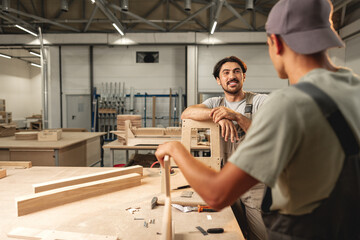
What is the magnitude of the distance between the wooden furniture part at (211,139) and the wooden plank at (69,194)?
1.53 ft

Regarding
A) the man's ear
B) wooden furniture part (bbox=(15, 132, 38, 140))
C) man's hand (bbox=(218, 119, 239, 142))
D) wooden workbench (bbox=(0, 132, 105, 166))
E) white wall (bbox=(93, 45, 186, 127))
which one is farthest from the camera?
white wall (bbox=(93, 45, 186, 127))

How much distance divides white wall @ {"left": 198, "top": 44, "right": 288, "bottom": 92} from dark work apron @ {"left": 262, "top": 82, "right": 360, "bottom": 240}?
297 inches

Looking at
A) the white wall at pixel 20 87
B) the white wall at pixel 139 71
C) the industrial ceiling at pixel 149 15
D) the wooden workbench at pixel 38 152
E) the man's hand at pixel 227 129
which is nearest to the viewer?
the man's hand at pixel 227 129

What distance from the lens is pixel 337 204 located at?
607mm

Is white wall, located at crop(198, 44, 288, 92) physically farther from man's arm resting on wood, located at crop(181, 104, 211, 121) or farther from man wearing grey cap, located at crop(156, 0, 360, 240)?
man wearing grey cap, located at crop(156, 0, 360, 240)

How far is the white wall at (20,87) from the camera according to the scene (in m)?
11.7

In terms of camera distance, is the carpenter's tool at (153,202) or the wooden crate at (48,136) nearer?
the carpenter's tool at (153,202)

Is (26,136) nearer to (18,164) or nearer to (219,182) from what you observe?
(18,164)

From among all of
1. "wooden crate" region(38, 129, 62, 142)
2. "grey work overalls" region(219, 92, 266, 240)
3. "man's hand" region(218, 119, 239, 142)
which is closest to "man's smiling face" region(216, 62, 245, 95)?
"grey work overalls" region(219, 92, 266, 240)

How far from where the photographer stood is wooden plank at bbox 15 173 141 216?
1.30 metres

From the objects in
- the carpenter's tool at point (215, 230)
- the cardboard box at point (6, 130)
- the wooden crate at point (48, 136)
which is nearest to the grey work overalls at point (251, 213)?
the carpenter's tool at point (215, 230)

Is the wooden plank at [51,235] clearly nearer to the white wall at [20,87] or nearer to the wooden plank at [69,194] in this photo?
the wooden plank at [69,194]

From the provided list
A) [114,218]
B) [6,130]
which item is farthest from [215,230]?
[6,130]

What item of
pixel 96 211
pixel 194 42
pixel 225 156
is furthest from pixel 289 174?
pixel 194 42
